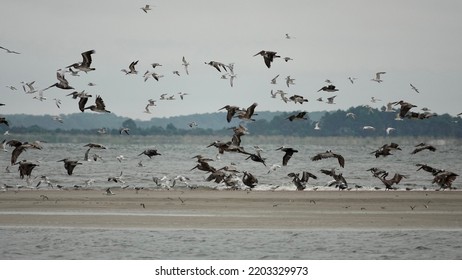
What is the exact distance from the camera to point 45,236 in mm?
16188

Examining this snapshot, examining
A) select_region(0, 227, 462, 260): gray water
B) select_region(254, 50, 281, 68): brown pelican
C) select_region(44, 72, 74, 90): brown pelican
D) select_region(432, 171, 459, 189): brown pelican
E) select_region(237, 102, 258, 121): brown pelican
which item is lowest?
select_region(0, 227, 462, 260): gray water

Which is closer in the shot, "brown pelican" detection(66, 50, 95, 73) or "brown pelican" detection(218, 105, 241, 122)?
"brown pelican" detection(66, 50, 95, 73)

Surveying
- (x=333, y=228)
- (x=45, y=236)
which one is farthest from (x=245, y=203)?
(x=45, y=236)

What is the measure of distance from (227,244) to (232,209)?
4935 millimetres

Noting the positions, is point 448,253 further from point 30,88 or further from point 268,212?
point 30,88

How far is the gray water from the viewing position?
14.6 m

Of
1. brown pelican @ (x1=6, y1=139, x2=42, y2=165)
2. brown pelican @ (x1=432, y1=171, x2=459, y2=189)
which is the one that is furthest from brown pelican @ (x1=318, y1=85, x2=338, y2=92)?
brown pelican @ (x1=6, y1=139, x2=42, y2=165)

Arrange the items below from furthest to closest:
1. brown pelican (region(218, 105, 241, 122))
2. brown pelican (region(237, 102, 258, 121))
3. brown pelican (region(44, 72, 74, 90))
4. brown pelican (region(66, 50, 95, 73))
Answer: brown pelican (region(218, 105, 241, 122)) < brown pelican (region(237, 102, 258, 121)) < brown pelican (region(44, 72, 74, 90)) < brown pelican (region(66, 50, 95, 73))

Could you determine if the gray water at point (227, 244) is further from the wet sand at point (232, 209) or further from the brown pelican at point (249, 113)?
the brown pelican at point (249, 113)

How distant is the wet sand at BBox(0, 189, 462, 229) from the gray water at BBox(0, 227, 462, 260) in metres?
0.78

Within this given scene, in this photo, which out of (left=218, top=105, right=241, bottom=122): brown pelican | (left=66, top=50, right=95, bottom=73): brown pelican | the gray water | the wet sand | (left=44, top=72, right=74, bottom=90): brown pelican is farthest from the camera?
(left=218, top=105, right=241, bottom=122): brown pelican

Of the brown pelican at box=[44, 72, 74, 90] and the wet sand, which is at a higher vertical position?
the brown pelican at box=[44, 72, 74, 90]

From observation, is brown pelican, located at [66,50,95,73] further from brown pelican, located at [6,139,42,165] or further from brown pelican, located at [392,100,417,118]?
brown pelican, located at [392,100,417,118]

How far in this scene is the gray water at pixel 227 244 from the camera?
14.6 m
